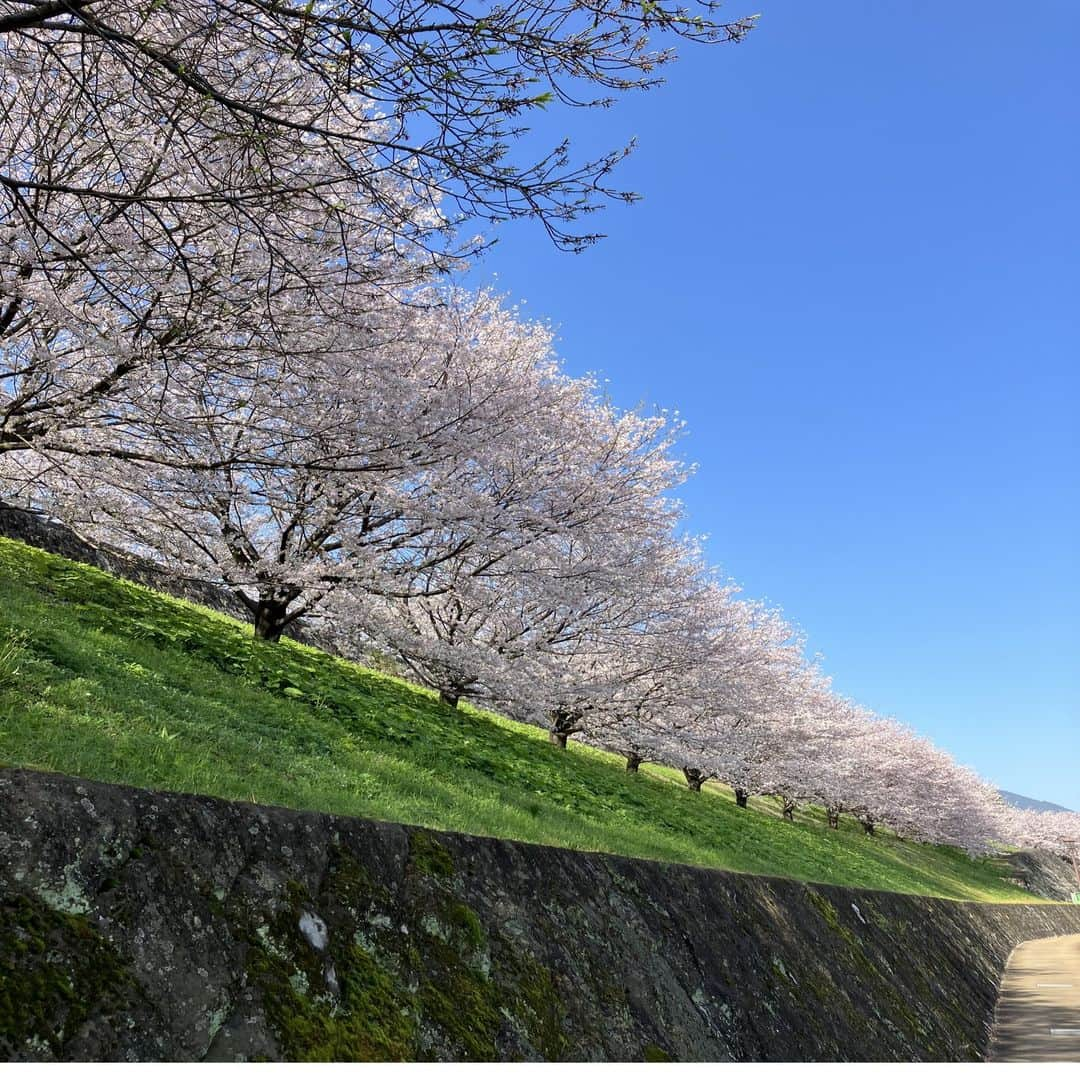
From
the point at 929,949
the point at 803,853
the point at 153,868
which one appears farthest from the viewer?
the point at 803,853

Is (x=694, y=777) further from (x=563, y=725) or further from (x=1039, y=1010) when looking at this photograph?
(x=1039, y=1010)

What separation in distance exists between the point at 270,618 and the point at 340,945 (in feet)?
34.3

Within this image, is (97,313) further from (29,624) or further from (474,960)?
(474,960)

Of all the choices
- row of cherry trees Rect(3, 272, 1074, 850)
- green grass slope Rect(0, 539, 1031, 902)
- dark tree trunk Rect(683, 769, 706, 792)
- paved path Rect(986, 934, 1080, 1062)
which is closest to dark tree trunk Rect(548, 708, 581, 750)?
row of cherry trees Rect(3, 272, 1074, 850)

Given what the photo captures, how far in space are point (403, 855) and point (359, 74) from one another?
4.15 metres

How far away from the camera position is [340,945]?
310cm

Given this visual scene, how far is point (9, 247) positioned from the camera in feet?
18.9

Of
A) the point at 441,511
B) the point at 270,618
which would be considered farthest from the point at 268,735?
A: the point at 270,618

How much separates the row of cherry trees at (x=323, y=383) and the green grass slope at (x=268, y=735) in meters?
1.18

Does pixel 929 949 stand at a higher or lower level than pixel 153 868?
lower

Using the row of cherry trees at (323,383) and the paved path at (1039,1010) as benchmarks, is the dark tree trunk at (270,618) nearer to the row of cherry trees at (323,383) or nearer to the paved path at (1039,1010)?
the row of cherry trees at (323,383)

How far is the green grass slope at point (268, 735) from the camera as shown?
4.34 meters

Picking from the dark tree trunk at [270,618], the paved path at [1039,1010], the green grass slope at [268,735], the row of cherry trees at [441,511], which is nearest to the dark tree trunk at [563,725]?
the row of cherry trees at [441,511]
